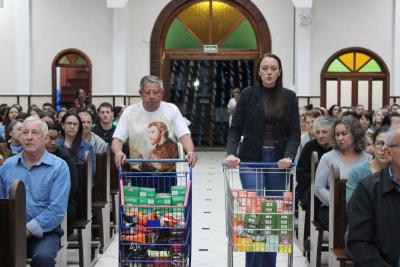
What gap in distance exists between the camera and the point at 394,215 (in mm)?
3297

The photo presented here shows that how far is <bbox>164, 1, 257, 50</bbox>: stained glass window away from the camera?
64.6ft

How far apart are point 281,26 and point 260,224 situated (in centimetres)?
1570

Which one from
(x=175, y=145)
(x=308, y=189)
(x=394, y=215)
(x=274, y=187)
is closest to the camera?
(x=394, y=215)

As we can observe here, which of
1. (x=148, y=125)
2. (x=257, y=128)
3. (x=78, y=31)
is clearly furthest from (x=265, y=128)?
(x=78, y=31)

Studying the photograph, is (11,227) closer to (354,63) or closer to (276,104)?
(276,104)

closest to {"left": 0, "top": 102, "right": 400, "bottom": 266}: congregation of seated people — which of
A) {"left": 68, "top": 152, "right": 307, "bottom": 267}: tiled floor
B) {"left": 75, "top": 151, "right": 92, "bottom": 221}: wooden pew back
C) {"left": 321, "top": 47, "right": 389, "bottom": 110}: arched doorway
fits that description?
{"left": 75, "top": 151, "right": 92, "bottom": 221}: wooden pew back

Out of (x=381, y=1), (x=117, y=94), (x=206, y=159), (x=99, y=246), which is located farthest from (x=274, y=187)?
(x=381, y=1)

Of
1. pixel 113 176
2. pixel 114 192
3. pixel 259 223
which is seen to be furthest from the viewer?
pixel 113 176

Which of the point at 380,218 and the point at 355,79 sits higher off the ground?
the point at 355,79

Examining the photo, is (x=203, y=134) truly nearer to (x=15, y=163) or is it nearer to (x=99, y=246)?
(x=99, y=246)

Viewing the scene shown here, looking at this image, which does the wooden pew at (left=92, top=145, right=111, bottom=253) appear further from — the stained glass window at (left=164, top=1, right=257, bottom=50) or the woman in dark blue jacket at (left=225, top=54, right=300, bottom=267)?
the stained glass window at (left=164, top=1, right=257, bottom=50)

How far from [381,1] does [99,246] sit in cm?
1481

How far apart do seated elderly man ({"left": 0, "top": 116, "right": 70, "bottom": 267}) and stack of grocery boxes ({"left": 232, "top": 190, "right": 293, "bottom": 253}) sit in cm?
128

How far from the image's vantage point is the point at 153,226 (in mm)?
4664
